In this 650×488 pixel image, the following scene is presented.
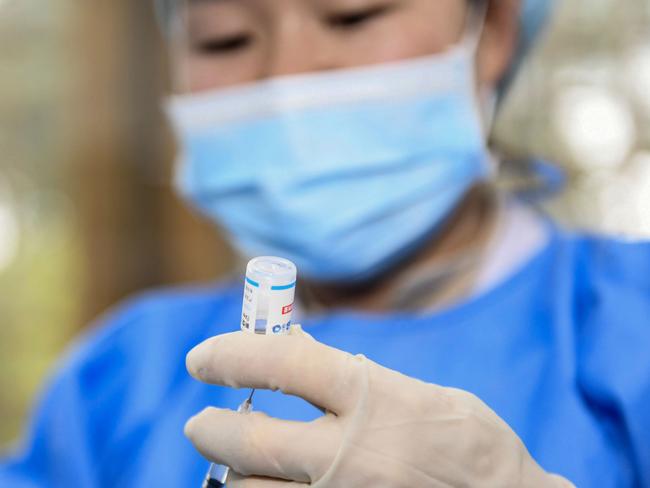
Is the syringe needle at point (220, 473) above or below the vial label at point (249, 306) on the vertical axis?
below

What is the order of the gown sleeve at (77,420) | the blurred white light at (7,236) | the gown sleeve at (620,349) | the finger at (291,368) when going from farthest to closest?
the blurred white light at (7,236)
the gown sleeve at (77,420)
the gown sleeve at (620,349)
the finger at (291,368)

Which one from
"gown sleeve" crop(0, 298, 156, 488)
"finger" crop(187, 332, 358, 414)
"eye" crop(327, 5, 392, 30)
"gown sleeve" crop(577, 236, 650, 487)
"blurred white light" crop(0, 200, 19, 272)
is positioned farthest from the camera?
"blurred white light" crop(0, 200, 19, 272)

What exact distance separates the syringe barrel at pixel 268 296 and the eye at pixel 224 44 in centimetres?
49

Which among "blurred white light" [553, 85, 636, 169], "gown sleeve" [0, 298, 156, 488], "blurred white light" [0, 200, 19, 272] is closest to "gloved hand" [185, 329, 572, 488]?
"gown sleeve" [0, 298, 156, 488]

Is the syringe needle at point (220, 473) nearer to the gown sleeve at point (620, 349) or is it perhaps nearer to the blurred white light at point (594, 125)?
the gown sleeve at point (620, 349)

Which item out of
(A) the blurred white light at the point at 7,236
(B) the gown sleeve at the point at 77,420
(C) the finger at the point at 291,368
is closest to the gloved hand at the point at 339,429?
(C) the finger at the point at 291,368

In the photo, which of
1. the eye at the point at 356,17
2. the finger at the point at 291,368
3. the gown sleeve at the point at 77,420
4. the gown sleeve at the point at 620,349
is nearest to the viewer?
the finger at the point at 291,368

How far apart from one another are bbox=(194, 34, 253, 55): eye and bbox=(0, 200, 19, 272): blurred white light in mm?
1245

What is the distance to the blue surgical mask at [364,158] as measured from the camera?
0.83 m

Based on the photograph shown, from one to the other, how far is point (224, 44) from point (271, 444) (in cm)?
59

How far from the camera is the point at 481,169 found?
869mm

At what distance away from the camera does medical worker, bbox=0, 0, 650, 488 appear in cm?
68

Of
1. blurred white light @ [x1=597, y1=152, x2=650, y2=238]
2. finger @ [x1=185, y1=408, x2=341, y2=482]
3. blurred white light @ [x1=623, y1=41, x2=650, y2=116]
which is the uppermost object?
blurred white light @ [x1=623, y1=41, x2=650, y2=116]

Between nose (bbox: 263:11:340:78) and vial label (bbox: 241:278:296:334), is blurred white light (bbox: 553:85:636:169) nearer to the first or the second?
nose (bbox: 263:11:340:78)
